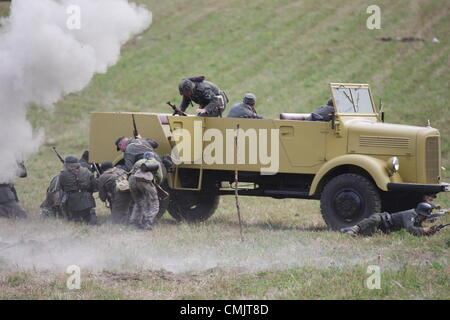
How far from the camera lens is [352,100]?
12.9 meters

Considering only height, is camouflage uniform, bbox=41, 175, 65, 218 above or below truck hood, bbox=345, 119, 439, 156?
below

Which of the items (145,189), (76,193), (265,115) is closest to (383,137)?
(145,189)

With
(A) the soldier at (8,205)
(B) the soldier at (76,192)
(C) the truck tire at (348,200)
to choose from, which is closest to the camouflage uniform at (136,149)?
(B) the soldier at (76,192)

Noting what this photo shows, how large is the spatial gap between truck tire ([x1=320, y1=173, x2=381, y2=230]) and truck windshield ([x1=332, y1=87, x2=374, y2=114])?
120 centimetres

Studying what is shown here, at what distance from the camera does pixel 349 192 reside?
11922 mm

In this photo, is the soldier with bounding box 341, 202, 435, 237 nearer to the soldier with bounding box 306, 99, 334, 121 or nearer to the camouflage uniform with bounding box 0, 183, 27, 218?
the soldier with bounding box 306, 99, 334, 121

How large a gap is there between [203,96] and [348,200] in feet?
10.5

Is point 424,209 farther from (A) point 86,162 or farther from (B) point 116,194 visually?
(A) point 86,162

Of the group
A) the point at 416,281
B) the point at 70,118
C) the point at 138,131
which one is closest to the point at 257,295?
the point at 416,281

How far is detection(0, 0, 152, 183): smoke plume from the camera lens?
12.4 meters

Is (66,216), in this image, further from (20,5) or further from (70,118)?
(70,118)

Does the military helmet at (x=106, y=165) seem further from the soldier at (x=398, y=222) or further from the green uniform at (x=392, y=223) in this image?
the green uniform at (x=392, y=223)

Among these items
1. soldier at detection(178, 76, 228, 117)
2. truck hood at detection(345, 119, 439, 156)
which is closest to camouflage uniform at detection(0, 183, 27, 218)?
soldier at detection(178, 76, 228, 117)

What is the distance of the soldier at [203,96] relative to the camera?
13422 mm
